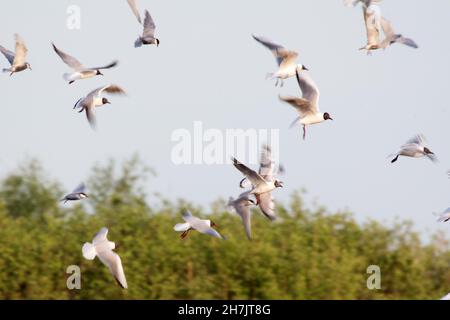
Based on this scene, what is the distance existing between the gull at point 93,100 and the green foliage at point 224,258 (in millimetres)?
5224

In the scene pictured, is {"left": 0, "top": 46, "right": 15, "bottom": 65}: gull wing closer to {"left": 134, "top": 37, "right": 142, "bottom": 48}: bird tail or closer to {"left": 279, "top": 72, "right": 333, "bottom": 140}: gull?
{"left": 134, "top": 37, "right": 142, "bottom": 48}: bird tail

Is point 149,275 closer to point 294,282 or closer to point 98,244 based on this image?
point 294,282

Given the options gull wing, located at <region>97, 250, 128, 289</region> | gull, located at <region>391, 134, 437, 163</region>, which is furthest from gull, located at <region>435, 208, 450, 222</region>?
gull wing, located at <region>97, 250, 128, 289</region>

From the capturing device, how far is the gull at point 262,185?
13.5 metres

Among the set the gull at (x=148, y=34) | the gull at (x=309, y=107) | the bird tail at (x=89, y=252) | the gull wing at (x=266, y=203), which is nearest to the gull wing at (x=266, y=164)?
the gull wing at (x=266, y=203)

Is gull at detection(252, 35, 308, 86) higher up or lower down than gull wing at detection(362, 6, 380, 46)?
lower down

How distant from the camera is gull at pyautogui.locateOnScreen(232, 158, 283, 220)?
44.3 ft

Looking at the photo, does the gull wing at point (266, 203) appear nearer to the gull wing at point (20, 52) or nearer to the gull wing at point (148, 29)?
the gull wing at point (148, 29)

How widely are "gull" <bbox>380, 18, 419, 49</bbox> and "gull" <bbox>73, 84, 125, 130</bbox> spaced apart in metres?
3.20

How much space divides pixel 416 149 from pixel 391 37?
1.99 meters

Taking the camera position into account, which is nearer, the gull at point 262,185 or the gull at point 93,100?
the gull at point 262,185

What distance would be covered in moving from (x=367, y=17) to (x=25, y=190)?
1238 cm
